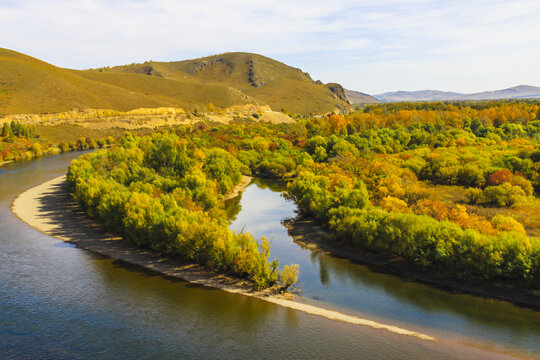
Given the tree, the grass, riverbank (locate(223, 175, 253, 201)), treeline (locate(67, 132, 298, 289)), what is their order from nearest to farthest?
the tree
treeline (locate(67, 132, 298, 289))
the grass
riverbank (locate(223, 175, 253, 201))

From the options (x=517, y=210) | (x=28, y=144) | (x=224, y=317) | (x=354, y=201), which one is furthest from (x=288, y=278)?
(x=28, y=144)

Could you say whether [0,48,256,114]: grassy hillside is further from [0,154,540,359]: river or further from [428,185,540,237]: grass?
[428,185,540,237]: grass

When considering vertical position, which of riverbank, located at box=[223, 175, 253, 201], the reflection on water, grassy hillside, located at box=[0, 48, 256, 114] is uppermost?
grassy hillside, located at box=[0, 48, 256, 114]

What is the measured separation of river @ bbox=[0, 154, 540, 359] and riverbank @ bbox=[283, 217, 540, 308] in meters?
1.18

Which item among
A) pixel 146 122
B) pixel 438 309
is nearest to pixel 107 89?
pixel 146 122

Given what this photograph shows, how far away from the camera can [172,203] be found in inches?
1759

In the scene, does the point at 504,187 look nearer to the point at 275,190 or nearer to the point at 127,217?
the point at 275,190

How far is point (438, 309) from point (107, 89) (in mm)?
177415

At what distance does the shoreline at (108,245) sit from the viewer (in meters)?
30.8

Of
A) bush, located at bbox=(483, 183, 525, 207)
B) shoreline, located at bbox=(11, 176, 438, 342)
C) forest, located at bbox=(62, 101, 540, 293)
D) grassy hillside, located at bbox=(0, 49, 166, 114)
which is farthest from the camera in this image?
grassy hillside, located at bbox=(0, 49, 166, 114)

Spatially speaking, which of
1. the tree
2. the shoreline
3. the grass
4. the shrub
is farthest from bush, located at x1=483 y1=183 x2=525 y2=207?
the tree

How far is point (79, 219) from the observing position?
52344mm

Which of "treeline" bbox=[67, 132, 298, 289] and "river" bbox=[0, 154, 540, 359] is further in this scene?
"treeline" bbox=[67, 132, 298, 289]

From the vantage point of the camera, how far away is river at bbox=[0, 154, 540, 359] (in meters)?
25.7
